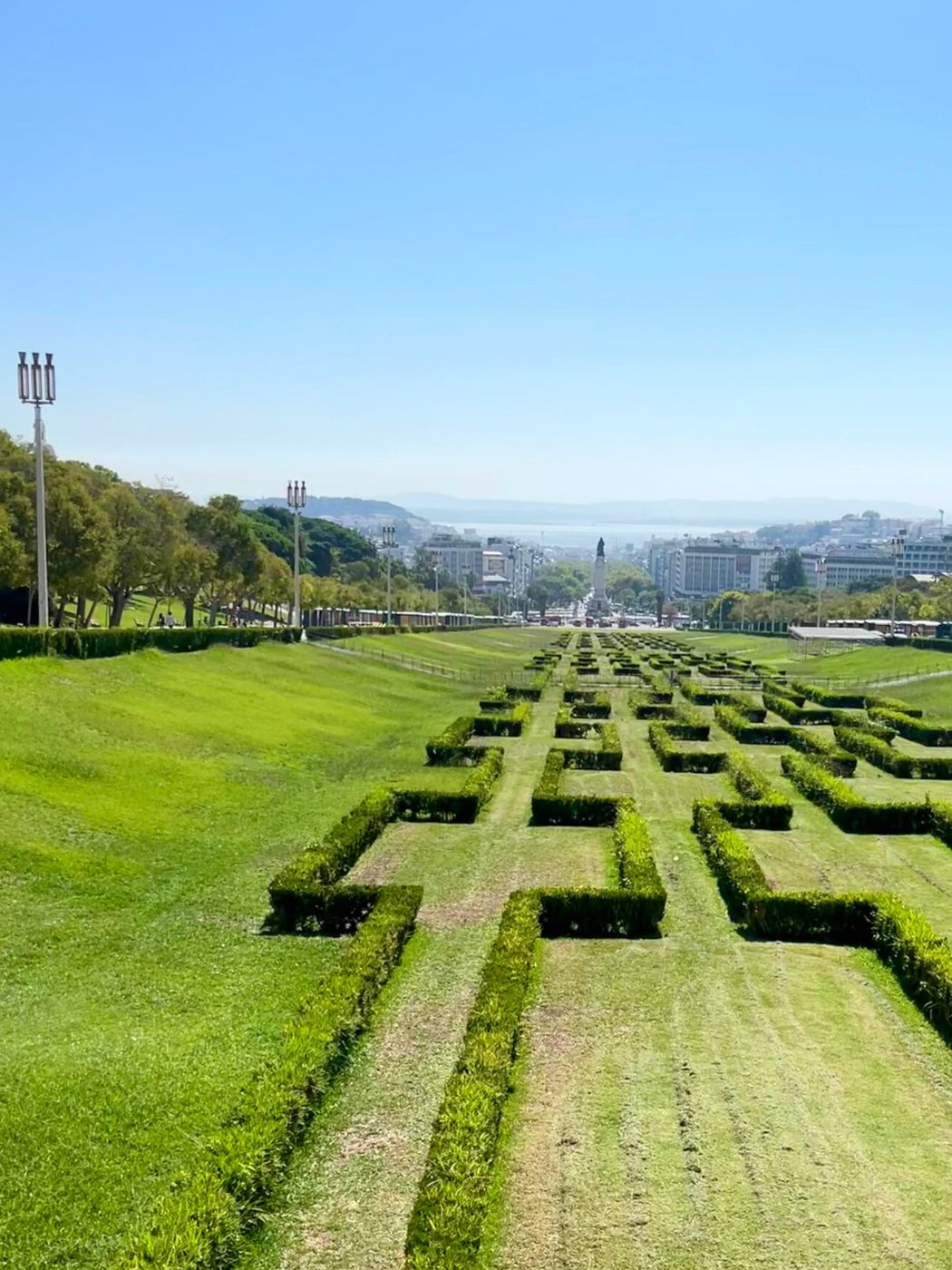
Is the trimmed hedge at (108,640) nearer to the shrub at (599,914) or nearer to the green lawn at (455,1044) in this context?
the green lawn at (455,1044)

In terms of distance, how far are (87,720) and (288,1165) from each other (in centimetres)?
1971

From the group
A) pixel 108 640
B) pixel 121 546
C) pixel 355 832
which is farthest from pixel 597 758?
pixel 121 546

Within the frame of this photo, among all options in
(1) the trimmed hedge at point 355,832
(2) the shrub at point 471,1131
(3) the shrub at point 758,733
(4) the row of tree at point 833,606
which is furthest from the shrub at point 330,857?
(4) the row of tree at point 833,606

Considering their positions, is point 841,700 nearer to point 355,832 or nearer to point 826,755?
point 826,755

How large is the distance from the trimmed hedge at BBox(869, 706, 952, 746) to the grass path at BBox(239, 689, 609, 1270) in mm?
19290

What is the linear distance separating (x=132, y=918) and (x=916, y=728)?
102 ft

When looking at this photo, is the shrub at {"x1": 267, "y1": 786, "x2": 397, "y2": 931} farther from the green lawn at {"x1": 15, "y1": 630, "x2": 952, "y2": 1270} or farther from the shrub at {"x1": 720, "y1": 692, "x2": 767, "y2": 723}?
the shrub at {"x1": 720, "y1": 692, "x2": 767, "y2": 723}

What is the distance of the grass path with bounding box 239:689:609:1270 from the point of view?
30.2 feet

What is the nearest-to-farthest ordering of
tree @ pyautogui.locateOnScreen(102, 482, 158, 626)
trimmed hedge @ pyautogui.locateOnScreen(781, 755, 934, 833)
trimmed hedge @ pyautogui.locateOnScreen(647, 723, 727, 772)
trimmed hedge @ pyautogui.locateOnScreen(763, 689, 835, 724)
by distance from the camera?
1. trimmed hedge @ pyautogui.locateOnScreen(781, 755, 934, 833)
2. trimmed hedge @ pyautogui.locateOnScreen(647, 723, 727, 772)
3. trimmed hedge @ pyautogui.locateOnScreen(763, 689, 835, 724)
4. tree @ pyautogui.locateOnScreen(102, 482, 158, 626)

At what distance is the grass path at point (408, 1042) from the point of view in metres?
9.22

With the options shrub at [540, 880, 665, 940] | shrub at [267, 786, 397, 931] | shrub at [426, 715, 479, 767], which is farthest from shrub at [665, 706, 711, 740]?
shrub at [540, 880, 665, 940]

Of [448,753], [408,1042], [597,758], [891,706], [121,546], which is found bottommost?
[408,1042]

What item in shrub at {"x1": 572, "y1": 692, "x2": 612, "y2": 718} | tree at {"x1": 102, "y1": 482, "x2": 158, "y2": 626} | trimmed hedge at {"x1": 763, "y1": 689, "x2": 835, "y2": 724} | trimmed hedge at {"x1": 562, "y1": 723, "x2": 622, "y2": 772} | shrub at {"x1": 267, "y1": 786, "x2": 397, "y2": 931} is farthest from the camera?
tree at {"x1": 102, "y1": 482, "x2": 158, "y2": 626}

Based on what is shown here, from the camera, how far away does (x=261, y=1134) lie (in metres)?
9.75
